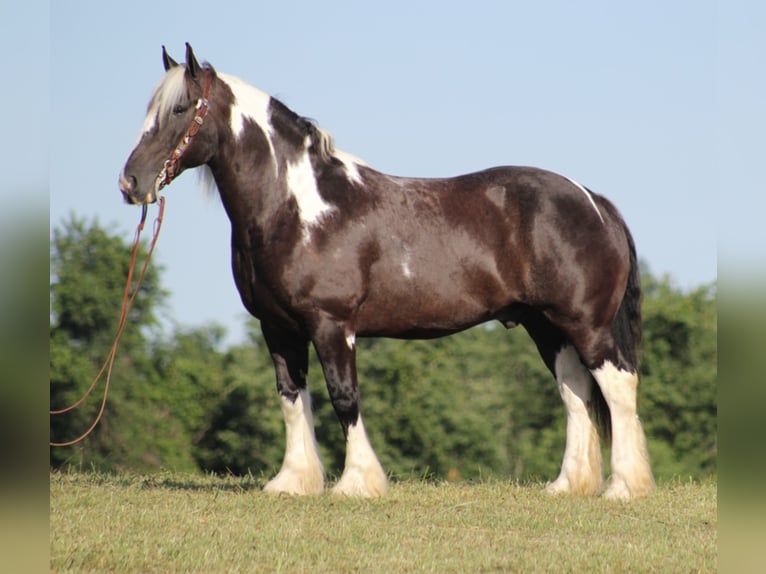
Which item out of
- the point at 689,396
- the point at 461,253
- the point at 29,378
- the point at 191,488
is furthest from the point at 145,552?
the point at 689,396

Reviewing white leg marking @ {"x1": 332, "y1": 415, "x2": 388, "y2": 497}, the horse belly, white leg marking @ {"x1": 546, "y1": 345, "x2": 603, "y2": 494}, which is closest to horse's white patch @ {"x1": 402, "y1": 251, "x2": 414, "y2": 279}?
the horse belly

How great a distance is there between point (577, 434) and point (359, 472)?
6.31 feet

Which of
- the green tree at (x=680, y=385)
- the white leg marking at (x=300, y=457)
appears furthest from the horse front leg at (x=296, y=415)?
the green tree at (x=680, y=385)

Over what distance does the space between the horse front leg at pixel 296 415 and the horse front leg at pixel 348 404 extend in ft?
1.18

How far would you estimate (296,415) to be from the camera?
797 cm

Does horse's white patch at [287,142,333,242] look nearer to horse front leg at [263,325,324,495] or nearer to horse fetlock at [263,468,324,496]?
horse front leg at [263,325,324,495]

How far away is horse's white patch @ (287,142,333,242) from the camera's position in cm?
761

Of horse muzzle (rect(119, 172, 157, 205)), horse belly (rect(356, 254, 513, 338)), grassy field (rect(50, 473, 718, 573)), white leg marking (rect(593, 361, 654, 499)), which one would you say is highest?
horse muzzle (rect(119, 172, 157, 205))

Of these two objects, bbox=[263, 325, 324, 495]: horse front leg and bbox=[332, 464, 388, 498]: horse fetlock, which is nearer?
bbox=[332, 464, 388, 498]: horse fetlock

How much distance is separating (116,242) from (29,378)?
133ft

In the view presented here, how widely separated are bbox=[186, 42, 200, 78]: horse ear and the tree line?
94.6ft

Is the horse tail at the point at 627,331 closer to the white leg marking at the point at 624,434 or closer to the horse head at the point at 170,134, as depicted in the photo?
the white leg marking at the point at 624,434

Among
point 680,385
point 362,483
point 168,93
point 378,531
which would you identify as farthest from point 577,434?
point 680,385

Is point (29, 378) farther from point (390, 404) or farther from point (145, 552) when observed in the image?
point (390, 404)
